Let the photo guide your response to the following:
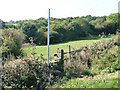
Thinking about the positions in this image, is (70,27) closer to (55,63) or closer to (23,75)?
(55,63)

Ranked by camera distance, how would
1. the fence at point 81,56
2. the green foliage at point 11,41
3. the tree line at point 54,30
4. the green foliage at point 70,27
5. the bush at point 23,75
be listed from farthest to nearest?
the green foliage at point 70,27
the tree line at point 54,30
the green foliage at point 11,41
the fence at point 81,56
the bush at point 23,75

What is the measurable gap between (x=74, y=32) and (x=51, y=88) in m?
16.5

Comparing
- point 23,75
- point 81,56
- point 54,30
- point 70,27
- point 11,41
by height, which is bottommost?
point 81,56

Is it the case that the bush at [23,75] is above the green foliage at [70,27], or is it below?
below

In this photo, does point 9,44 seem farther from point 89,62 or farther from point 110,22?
point 110,22

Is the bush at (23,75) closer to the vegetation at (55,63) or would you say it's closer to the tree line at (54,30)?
the vegetation at (55,63)

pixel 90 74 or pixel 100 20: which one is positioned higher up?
pixel 100 20

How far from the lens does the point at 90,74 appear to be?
1148 centimetres

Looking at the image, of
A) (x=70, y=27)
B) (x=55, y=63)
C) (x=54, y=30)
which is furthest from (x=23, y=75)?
(x=70, y=27)

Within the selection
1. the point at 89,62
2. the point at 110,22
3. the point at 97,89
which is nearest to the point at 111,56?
the point at 89,62

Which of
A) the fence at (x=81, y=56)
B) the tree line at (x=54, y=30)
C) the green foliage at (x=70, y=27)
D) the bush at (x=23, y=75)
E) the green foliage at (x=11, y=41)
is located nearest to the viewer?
the bush at (x=23, y=75)

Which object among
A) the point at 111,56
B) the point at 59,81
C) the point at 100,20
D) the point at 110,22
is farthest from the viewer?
Answer: the point at 100,20

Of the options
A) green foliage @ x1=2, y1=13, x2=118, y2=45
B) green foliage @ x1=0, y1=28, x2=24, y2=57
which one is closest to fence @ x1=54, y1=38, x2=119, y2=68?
green foliage @ x1=0, y1=28, x2=24, y2=57

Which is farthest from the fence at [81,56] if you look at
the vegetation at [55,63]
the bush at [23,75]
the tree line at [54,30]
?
the bush at [23,75]
